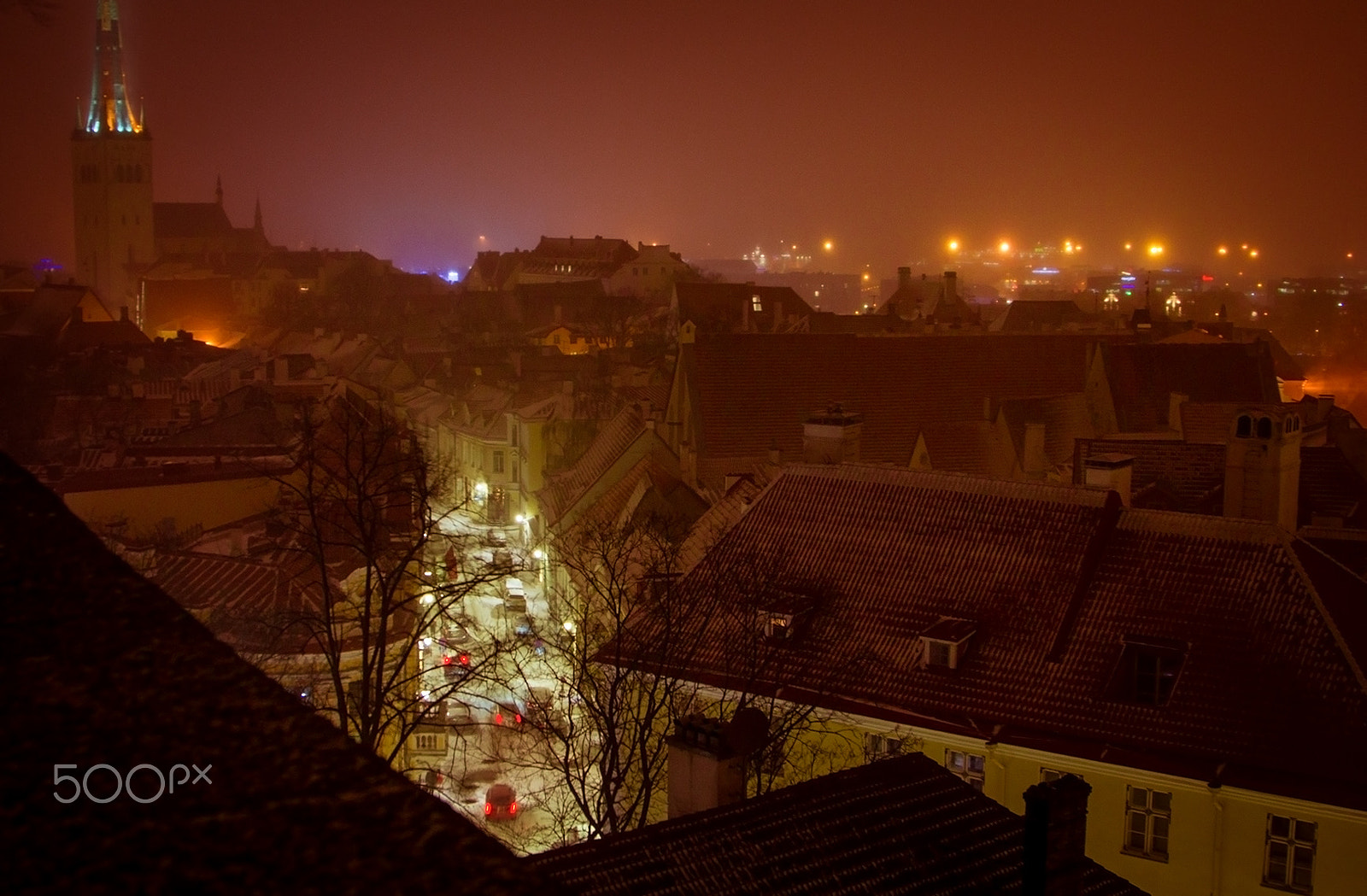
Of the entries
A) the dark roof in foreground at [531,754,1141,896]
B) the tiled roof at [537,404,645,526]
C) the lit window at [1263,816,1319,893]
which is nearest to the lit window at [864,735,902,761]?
the lit window at [1263,816,1319,893]

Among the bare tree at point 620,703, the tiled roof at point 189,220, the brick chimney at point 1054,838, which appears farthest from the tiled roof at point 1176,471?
the tiled roof at point 189,220

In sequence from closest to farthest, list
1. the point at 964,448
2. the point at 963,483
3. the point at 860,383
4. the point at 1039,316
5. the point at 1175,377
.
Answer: the point at 963,483 < the point at 964,448 < the point at 860,383 < the point at 1175,377 < the point at 1039,316

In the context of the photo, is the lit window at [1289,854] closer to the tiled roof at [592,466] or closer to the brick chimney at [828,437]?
the brick chimney at [828,437]

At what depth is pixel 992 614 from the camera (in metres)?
17.7

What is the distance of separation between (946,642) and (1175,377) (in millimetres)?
28574

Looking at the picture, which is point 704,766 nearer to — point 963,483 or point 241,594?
point 963,483

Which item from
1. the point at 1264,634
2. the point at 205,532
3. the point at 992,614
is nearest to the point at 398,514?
the point at 205,532

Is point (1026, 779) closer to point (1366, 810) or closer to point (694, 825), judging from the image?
point (1366, 810)

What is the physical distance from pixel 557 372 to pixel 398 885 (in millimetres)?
56916

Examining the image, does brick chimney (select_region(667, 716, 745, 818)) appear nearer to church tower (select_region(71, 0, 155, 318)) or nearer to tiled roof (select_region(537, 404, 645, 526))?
tiled roof (select_region(537, 404, 645, 526))

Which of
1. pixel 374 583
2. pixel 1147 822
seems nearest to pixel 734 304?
pixel 374 583

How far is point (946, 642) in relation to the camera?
1698 centimetres

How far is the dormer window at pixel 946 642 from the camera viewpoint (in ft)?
56.0

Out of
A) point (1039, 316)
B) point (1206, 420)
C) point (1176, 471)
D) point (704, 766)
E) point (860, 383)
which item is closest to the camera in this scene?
point (704, 766)
